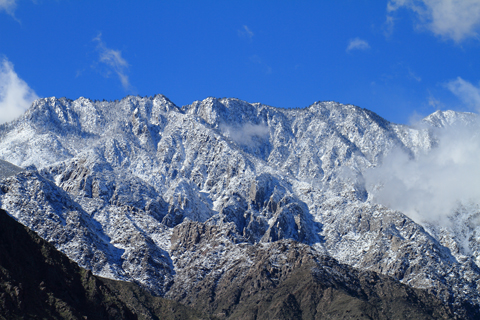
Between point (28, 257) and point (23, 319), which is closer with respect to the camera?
point (23, 319)

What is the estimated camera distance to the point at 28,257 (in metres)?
199

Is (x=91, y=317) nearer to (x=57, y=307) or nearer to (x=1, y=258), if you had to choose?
(x=57, y=307)

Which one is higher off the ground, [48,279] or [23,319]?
[48,279]

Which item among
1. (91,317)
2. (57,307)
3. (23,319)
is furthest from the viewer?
(91,317)

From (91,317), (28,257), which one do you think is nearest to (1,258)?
(28,257)

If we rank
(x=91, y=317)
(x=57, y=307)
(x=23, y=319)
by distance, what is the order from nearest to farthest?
(x=23, y=319) < (x=57, y=307) < (x=91, y=317)

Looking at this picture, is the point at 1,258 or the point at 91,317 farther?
the point at 91,317

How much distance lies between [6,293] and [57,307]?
16.8 m

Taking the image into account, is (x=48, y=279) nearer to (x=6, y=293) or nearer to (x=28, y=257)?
(x=28, y=257)

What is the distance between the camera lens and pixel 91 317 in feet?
655

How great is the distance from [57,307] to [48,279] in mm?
13201

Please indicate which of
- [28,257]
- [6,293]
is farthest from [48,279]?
[6,293]

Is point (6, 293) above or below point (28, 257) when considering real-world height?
below

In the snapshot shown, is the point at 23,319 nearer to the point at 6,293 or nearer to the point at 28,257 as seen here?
the point at 6,293
